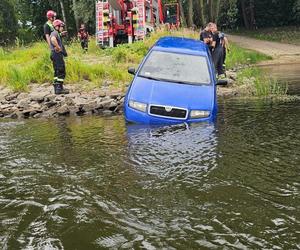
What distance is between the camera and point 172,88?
905 cm

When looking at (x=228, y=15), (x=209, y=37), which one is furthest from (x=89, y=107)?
(x=228, y=15)

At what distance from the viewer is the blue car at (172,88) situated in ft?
28.3

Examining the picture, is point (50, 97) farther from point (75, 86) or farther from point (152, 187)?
point (152, 187)

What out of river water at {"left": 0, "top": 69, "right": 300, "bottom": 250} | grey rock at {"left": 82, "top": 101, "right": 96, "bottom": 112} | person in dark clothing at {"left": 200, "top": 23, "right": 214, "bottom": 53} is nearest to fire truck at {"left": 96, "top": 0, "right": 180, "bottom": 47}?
person in dark clothing at {"left": 200, "top": 23, "right": 214, "bottom": 53}

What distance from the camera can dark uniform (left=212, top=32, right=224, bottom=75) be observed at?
15.7m

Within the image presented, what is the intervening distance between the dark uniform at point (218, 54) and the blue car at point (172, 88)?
17.3 feet

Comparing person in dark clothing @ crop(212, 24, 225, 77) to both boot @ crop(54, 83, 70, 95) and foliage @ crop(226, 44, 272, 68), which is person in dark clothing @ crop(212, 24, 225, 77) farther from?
boot @ crop(54, 83, 70, 95)

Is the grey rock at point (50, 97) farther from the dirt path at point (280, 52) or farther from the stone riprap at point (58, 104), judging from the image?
the dirt path at point (280, 52)

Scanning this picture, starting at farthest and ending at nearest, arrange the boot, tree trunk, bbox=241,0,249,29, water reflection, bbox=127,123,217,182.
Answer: tree trunk, bbox=241,0,249,29 < the boot < water reflection, bbox=127,123,217,182

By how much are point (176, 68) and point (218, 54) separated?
20.6 ft

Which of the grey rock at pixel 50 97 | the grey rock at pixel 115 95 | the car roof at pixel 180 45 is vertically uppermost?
the car roof at pixel 180 45

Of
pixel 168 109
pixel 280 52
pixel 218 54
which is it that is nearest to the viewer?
pixel 168 109

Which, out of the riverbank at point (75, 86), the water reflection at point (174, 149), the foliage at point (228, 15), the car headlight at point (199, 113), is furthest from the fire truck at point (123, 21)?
the foliage at point (228, 15)

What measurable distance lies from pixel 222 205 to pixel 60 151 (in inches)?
122
